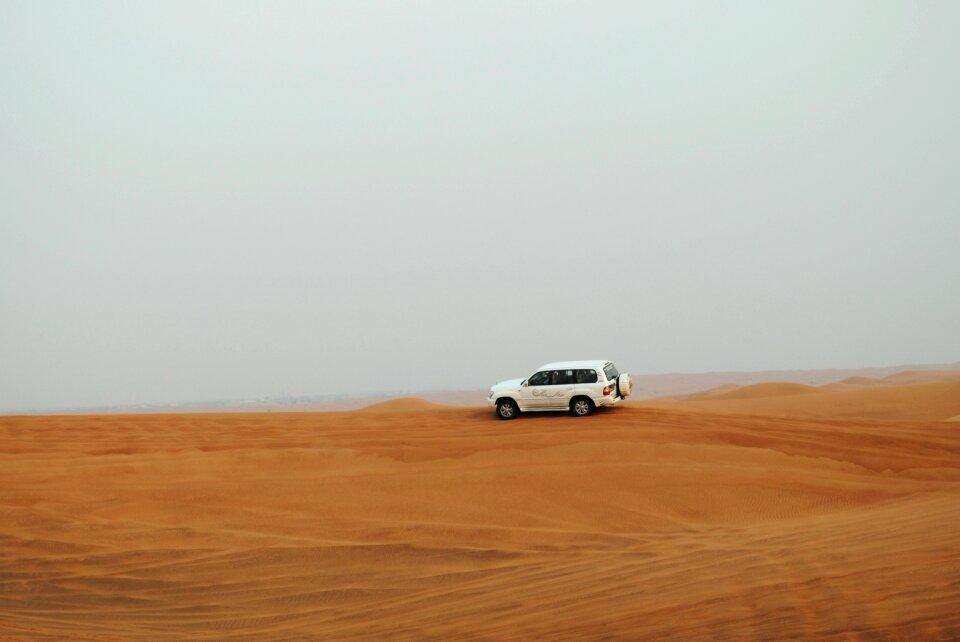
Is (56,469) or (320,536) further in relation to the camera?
(56,469)

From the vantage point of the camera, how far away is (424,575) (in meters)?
10.1

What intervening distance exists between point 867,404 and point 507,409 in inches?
742

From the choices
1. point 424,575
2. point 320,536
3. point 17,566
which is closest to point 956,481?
point 424,575

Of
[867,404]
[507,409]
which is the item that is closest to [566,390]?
[507,409]

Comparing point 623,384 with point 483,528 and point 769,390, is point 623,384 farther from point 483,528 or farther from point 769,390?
point 769,390

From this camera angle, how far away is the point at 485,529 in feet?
39.8

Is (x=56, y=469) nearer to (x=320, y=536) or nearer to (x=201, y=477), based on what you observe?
(x=201, y=477)

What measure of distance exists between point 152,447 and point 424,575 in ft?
36.7

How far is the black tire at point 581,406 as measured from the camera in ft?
69.9

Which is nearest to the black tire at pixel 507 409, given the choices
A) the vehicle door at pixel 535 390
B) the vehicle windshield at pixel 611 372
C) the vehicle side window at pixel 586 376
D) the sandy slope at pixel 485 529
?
the vehicle door at pixel 535 390

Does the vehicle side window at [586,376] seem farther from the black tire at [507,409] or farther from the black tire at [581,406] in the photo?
the black tire at [507,409]

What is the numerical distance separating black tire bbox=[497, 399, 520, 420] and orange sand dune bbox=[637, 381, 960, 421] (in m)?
9.25

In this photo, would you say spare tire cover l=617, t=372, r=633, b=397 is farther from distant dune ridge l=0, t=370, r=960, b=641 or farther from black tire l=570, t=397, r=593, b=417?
black tire l=570, t=397, r=593, b=417

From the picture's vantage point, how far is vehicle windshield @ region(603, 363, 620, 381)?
836 inches
